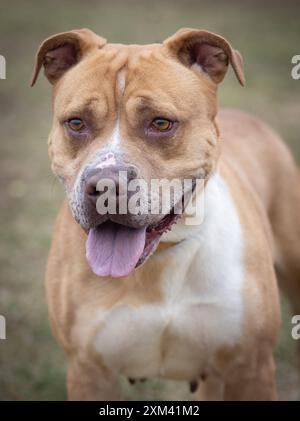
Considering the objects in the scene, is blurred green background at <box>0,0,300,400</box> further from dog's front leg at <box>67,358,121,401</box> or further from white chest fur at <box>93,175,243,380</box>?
white chest fur at <box>93,175,243,380</box>

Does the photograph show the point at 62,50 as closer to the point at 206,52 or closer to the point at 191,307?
the point at 206,52

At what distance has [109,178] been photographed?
2.93 meters

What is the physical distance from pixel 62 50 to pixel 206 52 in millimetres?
689

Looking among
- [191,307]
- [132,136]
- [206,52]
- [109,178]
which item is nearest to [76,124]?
[132,136]

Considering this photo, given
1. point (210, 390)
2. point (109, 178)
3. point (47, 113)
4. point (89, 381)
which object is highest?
point (47, 113)

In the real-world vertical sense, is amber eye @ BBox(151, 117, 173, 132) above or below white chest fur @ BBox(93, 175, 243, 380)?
above

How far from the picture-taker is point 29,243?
6750mm

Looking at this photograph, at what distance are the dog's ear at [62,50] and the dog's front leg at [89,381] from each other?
55.0 inches

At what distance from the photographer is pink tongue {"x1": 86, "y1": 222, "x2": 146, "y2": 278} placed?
317cm

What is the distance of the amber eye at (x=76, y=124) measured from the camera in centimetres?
327

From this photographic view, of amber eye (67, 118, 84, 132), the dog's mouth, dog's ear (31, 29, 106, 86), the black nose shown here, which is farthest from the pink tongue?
dog's ear (31, 29, 106, 86)

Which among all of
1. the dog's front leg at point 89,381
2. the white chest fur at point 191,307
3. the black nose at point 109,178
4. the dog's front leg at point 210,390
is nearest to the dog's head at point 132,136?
the black nose at point 109,178
